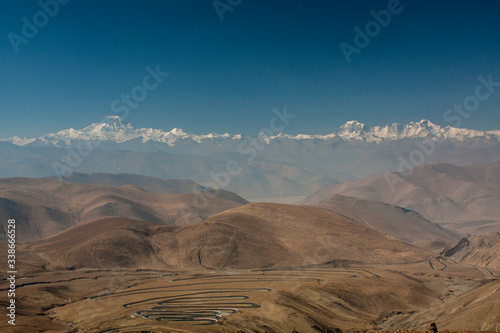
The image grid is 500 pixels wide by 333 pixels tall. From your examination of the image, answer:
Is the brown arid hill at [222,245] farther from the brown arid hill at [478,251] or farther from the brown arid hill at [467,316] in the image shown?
the brown arid hill at [467,316]

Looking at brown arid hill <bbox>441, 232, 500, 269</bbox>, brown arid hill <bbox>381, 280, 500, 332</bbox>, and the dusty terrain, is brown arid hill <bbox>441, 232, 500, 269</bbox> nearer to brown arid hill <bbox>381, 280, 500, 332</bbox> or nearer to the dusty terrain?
the dusty terrain

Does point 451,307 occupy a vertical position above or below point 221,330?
below

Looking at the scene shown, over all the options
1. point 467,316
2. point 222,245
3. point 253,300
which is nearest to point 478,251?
point 222,245

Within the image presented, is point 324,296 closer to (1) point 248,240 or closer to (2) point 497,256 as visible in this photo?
(1) point 248,240

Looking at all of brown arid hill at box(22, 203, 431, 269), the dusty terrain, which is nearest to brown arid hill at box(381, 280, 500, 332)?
the dusty terrain

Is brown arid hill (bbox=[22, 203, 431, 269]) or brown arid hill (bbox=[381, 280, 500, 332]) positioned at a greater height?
brown arid hill (bbox=[22, 203, 431, 269])

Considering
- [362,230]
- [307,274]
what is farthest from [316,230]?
[307,274]

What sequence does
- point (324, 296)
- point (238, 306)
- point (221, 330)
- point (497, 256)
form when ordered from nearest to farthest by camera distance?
point (221, 330)
point (238, 306)
point (324, 296)
point (497, 256)
